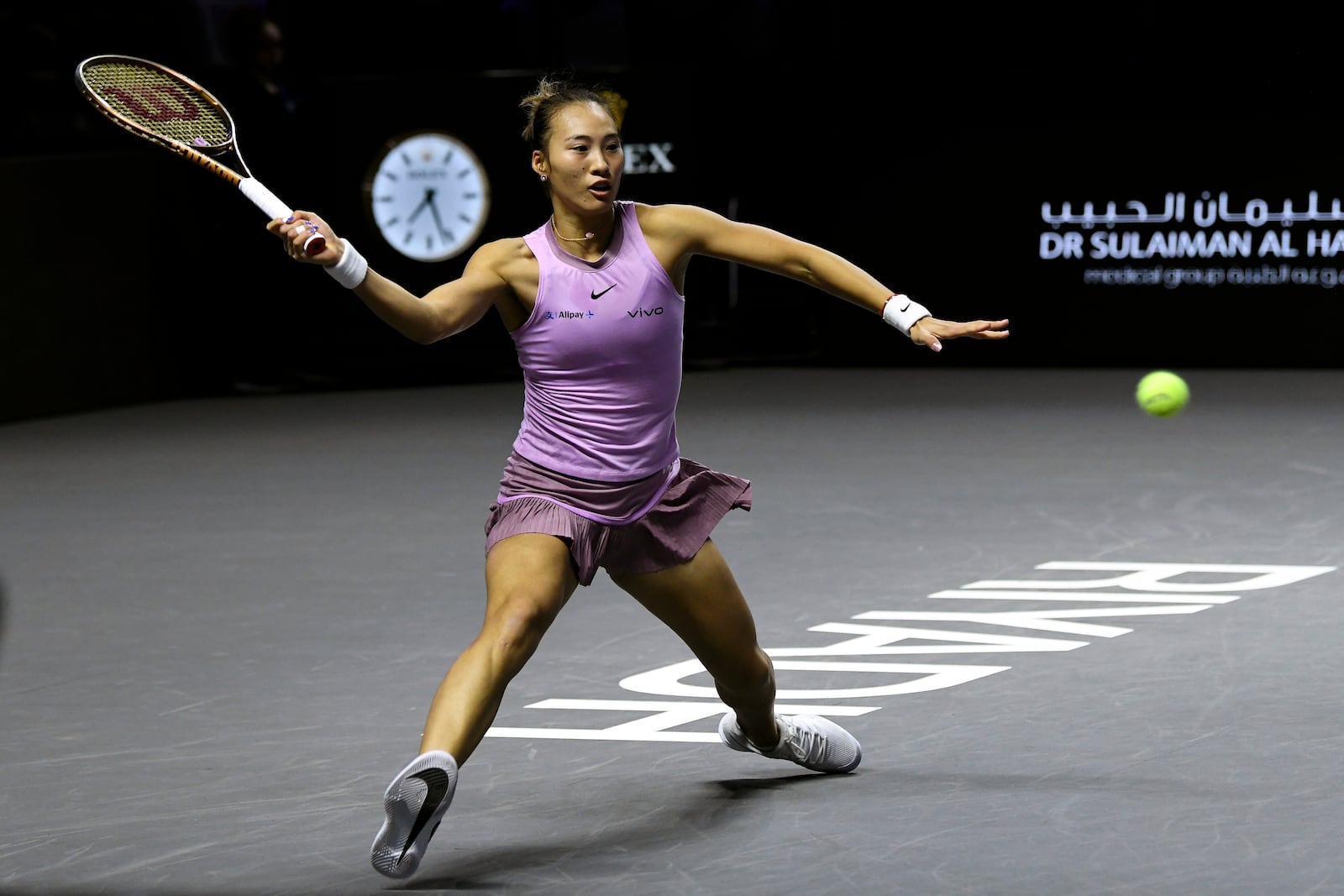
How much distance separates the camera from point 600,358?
4715 millimetres

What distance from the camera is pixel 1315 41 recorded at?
15102 mm

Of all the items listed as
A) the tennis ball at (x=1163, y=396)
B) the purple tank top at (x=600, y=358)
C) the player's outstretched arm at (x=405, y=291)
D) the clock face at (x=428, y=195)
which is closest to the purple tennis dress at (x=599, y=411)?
the purple tank top at (x=600, y=358)

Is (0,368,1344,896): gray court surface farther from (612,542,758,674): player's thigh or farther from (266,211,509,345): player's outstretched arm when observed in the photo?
(266,211,509,345): player's outstretched arm

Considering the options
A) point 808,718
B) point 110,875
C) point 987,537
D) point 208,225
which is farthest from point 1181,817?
point 208,225

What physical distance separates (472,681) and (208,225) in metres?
9.70

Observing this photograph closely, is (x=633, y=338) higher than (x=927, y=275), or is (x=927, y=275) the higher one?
(x=927, y=275)

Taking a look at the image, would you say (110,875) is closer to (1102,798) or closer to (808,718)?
(808,718)

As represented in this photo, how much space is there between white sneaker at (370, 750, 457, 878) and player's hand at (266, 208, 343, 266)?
0.96 meters

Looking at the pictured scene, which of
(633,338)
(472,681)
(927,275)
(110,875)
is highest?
(927,275)

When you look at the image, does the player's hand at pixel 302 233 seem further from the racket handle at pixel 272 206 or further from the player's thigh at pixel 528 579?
the player's thigh at pixel 528 579

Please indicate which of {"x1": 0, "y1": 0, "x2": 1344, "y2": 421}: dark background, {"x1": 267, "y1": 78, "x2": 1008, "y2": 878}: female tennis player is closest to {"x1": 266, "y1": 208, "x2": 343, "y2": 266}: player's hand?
{"x1": 267, "y1": 78, "x2": 1008, "y2": 878}: female tennis player

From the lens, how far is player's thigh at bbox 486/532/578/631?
447 centimetres

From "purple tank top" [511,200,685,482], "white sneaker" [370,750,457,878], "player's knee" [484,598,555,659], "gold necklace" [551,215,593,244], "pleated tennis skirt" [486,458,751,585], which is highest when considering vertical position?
"gold necklace" [551,215,593,244]

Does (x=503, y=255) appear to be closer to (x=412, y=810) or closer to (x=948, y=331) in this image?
(x=948, y=331)
